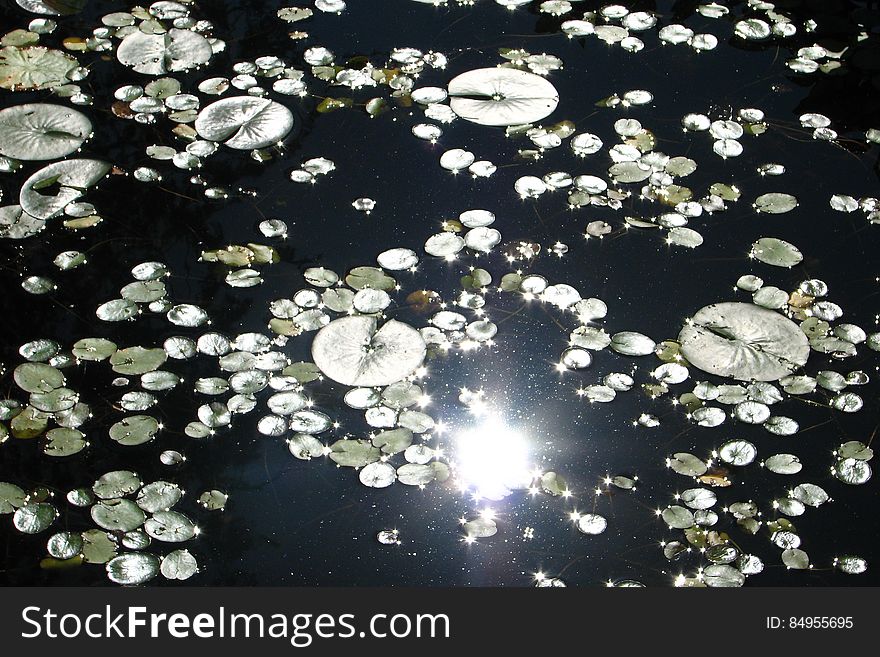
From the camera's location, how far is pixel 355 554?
2.10 metres

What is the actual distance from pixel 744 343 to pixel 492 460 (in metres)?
0.83

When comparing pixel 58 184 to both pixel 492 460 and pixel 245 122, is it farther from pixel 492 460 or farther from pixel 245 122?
pixel 492 460

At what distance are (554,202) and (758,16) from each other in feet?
5.56

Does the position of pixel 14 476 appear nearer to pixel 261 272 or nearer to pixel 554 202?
pixel 261 272

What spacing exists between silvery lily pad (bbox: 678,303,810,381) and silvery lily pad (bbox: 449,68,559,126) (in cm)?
114

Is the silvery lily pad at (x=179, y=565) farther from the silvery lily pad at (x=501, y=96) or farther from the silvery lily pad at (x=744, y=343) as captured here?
the silvery lily pad at (x=501, y=96)

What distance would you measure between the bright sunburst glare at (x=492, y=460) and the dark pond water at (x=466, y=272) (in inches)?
1.2

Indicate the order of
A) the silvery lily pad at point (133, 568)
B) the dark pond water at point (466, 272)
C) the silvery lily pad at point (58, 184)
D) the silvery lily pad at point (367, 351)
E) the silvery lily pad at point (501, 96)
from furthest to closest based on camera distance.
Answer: the silvery lily pad at point (501, 96) → the silvery lily pad at point (58, 184) → the silvery lily pad at point (367, 351) → the dark pond water at point (466, 272) → the silvery lily pad at point (133, 568)

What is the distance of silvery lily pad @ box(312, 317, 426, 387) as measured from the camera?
95.5 inches

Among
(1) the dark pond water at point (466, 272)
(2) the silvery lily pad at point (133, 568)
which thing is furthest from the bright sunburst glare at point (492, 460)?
(2) the silvery lily pad at point (133, 568)

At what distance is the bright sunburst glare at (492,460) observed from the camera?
2.23 meters

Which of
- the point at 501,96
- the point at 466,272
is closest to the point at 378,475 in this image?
the point at 466,272

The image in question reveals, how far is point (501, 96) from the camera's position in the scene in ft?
11.2

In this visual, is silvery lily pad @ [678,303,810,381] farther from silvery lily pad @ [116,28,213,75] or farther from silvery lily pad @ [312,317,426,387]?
silvery lily pad @ [116,28,213,75]
